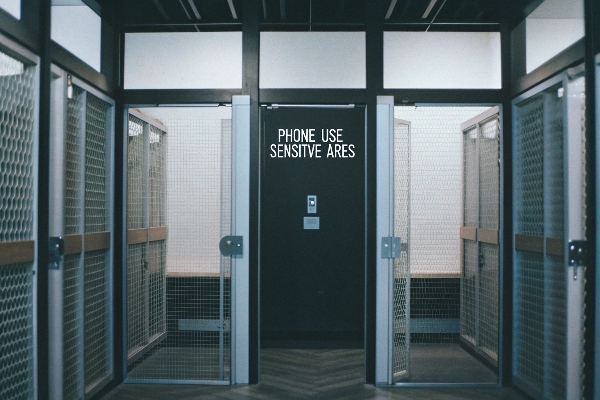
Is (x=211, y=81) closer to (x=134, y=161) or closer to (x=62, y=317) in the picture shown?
(x=134, y=161)

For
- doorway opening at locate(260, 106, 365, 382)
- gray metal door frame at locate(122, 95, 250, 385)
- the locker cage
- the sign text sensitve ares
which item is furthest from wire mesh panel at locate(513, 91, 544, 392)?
the locker cage

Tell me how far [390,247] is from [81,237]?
90.7 inches

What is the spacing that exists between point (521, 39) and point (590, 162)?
1.51 meters

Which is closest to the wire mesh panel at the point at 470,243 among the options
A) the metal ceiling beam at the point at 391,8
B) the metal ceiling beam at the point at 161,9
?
the metal ceiling beam at the point at 391,8

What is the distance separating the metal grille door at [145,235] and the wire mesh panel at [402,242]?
189 cm

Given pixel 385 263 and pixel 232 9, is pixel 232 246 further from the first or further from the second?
pixel 232 9

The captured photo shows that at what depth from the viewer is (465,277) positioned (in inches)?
205

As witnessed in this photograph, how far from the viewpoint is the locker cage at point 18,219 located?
279 cm

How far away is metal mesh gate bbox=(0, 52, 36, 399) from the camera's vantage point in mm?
2793

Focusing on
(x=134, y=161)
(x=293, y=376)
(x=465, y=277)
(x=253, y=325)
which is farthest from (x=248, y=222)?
(x=465, y=277)

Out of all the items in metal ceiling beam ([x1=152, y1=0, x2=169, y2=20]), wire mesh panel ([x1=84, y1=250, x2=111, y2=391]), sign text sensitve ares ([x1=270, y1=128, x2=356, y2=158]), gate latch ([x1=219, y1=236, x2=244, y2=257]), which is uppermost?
metal ceiling beam ([x1=152, y1=0, x2=169, y2=20])

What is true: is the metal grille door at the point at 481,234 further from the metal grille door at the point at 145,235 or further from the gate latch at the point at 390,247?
→ the metal grille door at the point at 145,235

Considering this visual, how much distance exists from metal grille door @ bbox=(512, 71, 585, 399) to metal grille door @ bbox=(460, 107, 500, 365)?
0.28 metres

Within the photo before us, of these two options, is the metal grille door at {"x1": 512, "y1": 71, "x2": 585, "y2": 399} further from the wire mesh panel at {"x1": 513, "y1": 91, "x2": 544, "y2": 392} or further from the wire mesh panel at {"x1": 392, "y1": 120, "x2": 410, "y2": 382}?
the wire mesh panel at {"x1": 392, "y1": 120, "x2": 410, "y2": 382}
